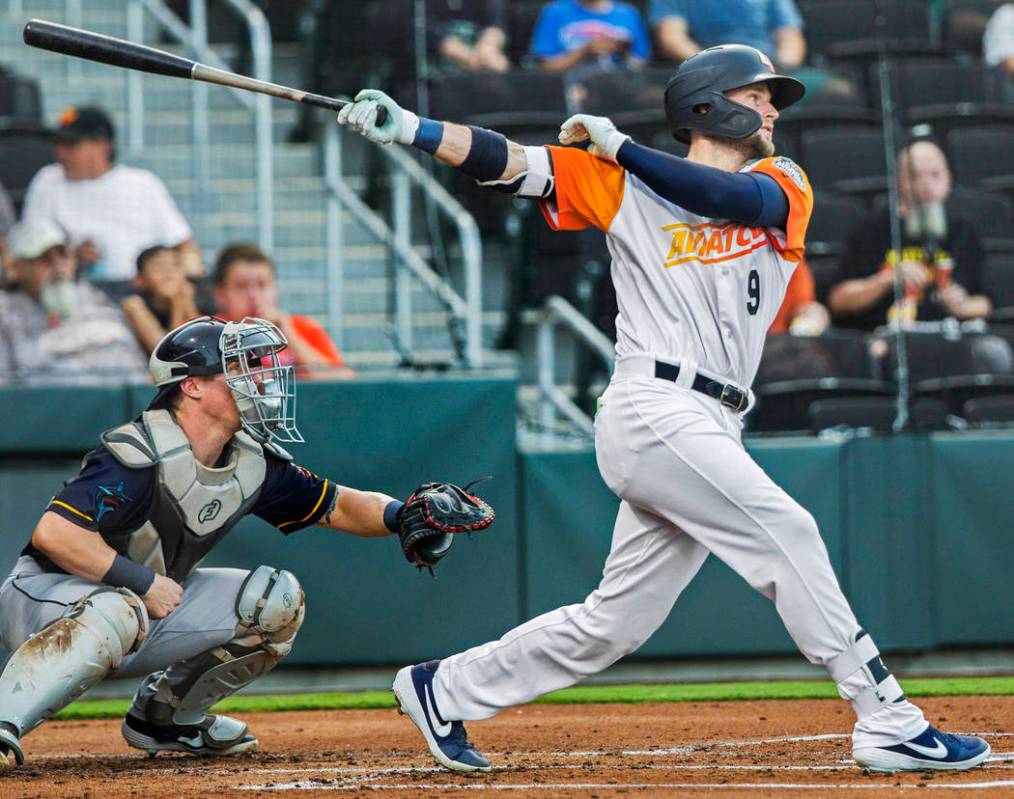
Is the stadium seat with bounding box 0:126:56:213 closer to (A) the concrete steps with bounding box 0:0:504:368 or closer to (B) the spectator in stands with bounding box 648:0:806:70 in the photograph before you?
(A) the concrete steps with bounding box 0:0:504:368

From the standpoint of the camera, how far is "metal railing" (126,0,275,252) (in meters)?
6.92

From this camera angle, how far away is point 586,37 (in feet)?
27.4

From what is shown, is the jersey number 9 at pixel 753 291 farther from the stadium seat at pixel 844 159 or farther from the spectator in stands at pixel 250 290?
the stadium seat at pixel 844 159

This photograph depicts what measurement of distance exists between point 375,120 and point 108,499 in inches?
47.8

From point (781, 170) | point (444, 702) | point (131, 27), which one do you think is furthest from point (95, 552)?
point (131, 27)

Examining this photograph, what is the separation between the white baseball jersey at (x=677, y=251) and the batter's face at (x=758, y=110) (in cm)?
15

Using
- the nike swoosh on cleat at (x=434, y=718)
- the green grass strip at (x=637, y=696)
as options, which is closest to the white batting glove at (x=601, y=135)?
the nike swoosh on cleat at (x=434, y=718)

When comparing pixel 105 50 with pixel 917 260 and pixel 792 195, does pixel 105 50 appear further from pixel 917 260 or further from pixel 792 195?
pixel 917 260

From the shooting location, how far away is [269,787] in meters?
3.75

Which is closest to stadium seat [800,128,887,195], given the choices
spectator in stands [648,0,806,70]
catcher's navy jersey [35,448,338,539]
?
spectator in stands [648,0,806,70]

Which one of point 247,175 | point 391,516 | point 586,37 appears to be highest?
point 586,37

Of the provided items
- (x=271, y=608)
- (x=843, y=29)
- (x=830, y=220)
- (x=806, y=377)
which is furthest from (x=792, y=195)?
(x=843, y=29)

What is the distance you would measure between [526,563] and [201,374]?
2.31 meters

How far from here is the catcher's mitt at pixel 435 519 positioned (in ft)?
13.3
